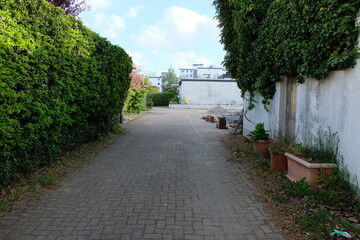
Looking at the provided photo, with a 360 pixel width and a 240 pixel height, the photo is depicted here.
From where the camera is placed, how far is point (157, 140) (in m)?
10.4

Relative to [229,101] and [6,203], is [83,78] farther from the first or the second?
[229,101]

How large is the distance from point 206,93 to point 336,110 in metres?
37.4

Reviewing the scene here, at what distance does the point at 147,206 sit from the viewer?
412cm

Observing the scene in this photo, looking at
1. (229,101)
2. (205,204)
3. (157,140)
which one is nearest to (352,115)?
(205,204)

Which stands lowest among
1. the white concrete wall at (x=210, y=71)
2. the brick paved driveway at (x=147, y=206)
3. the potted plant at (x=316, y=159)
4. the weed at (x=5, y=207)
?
the brick paved driveway at (x=147, y=206)

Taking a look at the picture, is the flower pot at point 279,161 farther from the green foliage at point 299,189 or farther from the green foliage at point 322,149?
the green foliage at point 299,189

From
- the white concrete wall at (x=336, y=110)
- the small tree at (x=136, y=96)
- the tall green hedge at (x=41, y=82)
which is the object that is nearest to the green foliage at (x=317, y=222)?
the white concrete wall at (x=336, y=110)

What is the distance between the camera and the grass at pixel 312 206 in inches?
133

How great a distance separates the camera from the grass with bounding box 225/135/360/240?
3.38 m

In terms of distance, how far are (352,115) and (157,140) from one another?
7256 mm

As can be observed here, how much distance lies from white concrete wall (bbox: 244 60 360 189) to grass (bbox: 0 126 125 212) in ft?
16.4

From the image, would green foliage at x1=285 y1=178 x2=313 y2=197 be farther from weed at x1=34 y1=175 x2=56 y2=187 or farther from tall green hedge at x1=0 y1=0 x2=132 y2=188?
tall green hedge at x1=0 y1=0 x2=132 y2=188

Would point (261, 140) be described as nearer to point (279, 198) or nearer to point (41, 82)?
point (279, 198)

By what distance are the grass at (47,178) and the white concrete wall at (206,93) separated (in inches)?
1327
